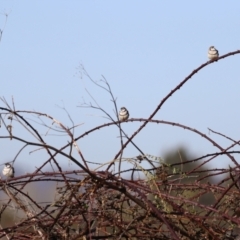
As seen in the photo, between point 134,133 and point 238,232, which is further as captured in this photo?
point 134,133

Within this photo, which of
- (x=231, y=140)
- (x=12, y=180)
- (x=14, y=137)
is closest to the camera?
(x=14, y=137)

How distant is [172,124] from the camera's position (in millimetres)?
2840

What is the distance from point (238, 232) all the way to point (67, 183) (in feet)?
2.50

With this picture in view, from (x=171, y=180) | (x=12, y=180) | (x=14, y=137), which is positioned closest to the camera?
(x=14, y=137)

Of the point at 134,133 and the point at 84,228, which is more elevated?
the point at 134,133

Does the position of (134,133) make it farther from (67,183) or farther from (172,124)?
(67,183)

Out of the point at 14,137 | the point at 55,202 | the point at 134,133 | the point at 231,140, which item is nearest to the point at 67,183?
the point at 55,202

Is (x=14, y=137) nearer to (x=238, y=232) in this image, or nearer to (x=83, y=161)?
(x=83, y=161)

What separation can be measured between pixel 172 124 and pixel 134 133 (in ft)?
0.63

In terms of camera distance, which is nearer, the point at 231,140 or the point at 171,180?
the point at 171,180

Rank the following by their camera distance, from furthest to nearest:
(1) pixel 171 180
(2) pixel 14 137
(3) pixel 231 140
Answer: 1. (3) pixel 231 140
2. (1) pixel 171 180
3. (2) pixel 14 137

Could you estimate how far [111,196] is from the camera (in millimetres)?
2418

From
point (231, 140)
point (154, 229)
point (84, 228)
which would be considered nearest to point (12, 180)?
point (84, 228)

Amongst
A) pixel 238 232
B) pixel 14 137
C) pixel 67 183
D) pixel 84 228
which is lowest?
pixel 238 232
